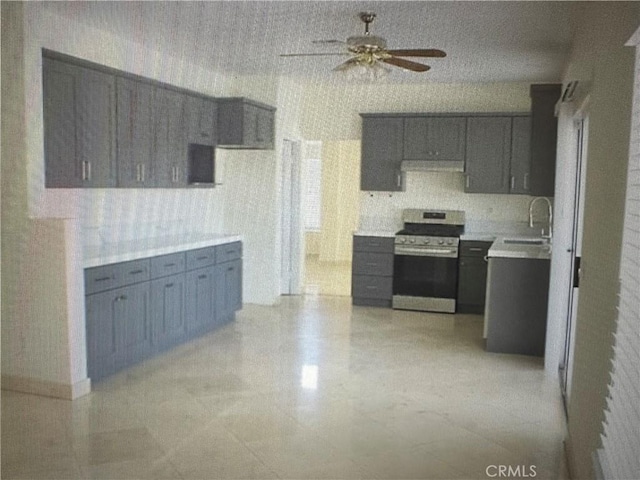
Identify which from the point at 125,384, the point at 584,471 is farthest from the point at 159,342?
the point at 584,471

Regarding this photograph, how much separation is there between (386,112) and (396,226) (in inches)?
51.2

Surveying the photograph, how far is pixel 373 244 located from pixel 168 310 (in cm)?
268

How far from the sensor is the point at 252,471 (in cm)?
311

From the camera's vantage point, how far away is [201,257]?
18.3 ft

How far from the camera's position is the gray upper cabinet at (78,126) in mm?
4211

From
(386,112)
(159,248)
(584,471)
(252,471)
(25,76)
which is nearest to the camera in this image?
(584,471)

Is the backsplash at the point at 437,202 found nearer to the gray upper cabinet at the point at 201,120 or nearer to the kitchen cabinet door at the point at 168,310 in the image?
the gray upper cabinet at the point at 201,120

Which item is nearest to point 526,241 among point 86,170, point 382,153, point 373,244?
point 373,244

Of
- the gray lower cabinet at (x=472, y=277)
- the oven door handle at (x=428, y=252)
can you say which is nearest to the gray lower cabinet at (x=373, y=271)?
the oven door handle at (x=428, y=252)

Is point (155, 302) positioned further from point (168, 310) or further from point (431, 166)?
point (431, 166)

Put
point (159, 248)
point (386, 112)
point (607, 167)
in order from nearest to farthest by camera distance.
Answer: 1. point (607, 167)
2. point (159, 248)
3. point (386, 112)

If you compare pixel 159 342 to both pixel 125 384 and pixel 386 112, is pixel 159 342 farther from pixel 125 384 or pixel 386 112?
pixel 386 112

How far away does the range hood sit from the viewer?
6.93 metres

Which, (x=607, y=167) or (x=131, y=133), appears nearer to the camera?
(x=607, y=167)
